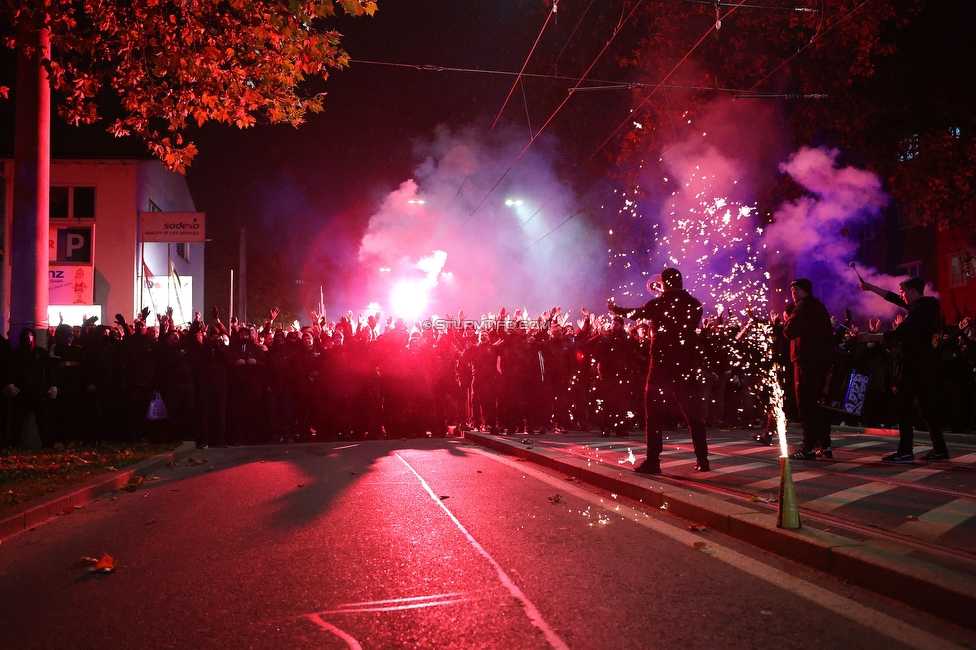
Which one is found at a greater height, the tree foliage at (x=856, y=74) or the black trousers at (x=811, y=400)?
the tree foliage at (x=856, y=74)

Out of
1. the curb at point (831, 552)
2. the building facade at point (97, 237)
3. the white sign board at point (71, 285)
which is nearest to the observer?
the curb at point (831, 552)

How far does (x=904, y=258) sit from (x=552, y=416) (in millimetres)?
23767

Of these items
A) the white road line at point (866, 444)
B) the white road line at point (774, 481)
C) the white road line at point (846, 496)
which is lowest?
the white road line at point (846, 496)

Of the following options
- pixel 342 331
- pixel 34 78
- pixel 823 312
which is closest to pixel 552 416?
pixel 342 331

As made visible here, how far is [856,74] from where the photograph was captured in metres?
21.0

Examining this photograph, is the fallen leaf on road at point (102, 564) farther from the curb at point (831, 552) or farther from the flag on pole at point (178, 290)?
the flag on pole at point (178, 290)

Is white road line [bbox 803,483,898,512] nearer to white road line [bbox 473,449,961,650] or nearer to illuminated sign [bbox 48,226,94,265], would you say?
white road line [bbox 473,449,961,650]

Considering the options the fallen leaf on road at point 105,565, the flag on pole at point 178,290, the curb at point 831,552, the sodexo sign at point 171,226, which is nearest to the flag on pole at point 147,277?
the flag on pole at point 178,290

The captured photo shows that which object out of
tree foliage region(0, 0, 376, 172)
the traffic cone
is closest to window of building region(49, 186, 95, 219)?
tree foliage region(0, 0, 376, 172)

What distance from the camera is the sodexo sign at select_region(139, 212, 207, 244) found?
25875 millimetres

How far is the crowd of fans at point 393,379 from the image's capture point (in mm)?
13359

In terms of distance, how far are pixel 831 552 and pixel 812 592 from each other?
47 cm

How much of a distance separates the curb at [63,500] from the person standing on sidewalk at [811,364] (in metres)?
Result: 7.76

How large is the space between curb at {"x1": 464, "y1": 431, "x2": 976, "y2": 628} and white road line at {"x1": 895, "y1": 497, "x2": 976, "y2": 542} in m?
0.72
